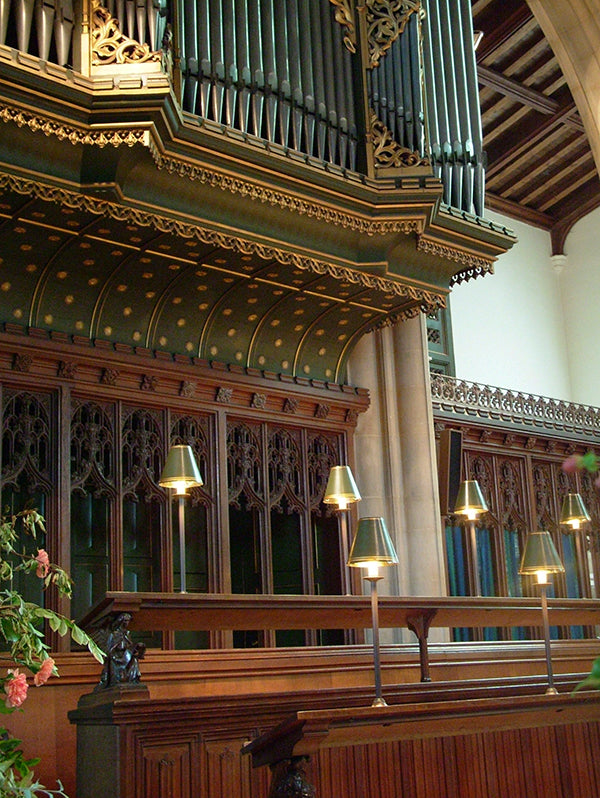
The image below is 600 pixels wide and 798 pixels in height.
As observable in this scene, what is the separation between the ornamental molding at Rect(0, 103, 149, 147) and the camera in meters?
6.24

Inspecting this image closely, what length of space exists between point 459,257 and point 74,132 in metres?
3.47

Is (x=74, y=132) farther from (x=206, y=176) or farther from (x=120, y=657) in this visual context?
(x=120, y=657)

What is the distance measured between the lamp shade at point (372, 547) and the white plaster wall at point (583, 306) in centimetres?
1163

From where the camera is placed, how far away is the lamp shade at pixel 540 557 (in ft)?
19.4

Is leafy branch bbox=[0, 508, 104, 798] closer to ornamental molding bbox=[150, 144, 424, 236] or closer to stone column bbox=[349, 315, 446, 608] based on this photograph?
ornamental molding bbox=[150, 144, 424, 236]

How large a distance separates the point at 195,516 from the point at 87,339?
94.9 inches

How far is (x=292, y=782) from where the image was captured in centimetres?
410

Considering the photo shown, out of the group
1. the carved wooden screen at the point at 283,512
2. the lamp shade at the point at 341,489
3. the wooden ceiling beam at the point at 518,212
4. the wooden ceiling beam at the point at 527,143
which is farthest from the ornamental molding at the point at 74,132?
the wooden ceiling beam at the point at 518,212

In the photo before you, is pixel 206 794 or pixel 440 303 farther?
pixel 440 303

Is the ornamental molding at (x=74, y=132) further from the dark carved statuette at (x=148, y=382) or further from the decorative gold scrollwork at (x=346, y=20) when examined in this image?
the decorative gold scrollwork at (x=346, y=20)

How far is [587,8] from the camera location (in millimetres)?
6629

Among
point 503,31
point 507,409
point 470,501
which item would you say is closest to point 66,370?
point 470,501

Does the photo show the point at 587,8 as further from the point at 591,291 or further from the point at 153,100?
the point at 591,291

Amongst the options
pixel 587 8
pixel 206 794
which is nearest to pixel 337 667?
pixel 206 794
